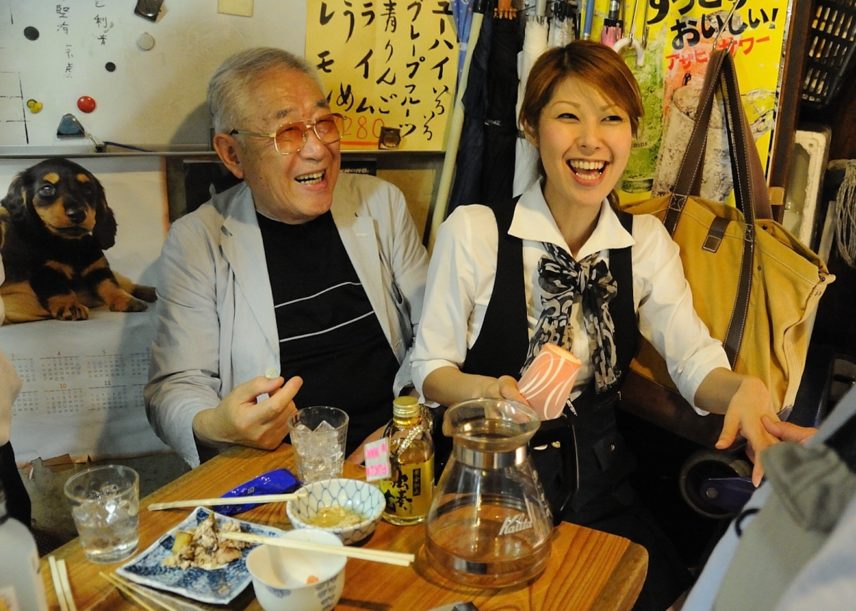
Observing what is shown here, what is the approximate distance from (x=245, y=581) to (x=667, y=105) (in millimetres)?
1545

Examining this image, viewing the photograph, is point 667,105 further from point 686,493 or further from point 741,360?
point 686,493

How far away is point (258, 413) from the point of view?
4.05ft

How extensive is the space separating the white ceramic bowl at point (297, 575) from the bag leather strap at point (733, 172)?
1.05 meters

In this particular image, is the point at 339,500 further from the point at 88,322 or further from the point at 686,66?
the point at 686,66

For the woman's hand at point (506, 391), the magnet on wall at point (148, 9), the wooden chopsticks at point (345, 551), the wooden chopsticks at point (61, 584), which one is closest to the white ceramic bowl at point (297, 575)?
the wooden chopsticks at point (345, 551)

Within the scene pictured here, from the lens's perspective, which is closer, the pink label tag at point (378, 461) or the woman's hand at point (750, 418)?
the pink label tag at point (378, 461)

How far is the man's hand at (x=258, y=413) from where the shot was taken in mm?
1237

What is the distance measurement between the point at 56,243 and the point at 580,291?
1.39 metres

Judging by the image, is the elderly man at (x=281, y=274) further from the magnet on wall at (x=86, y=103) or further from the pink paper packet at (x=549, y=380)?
the pink paper packet at (x=549, y=380)

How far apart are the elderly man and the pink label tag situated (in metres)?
0.68

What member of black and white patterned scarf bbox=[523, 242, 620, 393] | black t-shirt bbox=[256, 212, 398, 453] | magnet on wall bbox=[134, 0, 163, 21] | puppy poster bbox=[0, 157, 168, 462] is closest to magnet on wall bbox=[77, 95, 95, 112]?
puppy poster bbox=[0, 157, 168, 462]

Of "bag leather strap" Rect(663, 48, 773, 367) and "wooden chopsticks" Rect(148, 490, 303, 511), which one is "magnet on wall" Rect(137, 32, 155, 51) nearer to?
"wooden chopsticks" Rect(148, 490, 303, 511)

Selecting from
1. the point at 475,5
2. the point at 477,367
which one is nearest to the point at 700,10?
the point at 475,5

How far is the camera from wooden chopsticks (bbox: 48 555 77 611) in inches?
34.5
